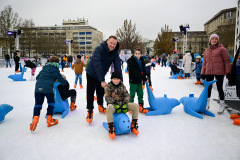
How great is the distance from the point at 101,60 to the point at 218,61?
2.45 m

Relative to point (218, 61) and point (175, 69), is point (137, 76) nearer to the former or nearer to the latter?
point (218, 61)

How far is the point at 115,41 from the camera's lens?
127 inches

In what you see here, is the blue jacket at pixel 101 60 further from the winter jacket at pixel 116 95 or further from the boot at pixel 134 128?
the boot at pixel 134 128

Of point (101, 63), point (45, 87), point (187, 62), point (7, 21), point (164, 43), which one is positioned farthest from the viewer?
point (164, 43)

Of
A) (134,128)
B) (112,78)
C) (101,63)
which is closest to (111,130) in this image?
(134,128)

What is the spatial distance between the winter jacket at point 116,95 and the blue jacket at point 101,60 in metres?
0.30

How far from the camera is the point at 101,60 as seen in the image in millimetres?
3287

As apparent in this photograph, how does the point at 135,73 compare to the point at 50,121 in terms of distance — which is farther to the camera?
the point at 135,73

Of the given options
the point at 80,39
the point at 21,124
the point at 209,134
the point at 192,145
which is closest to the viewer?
the point at 192,145

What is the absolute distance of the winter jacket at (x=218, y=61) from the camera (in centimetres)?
376

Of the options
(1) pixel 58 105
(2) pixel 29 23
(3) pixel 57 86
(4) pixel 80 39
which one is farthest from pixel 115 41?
(4) pixel 80 39

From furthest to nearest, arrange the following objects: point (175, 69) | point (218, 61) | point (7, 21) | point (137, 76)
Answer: point (7, 21)
point (175, 69)
point (137, 76)
point (218, 61)

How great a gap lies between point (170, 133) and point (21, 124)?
8.97 feet

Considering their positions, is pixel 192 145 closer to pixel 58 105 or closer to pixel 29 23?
pixel 58 105
